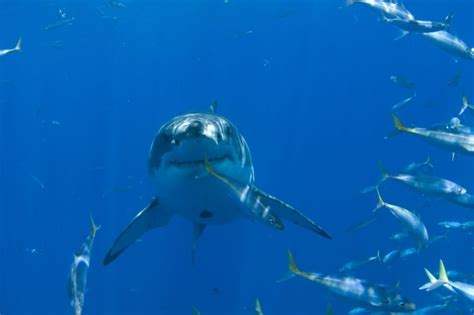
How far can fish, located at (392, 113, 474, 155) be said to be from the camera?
5.77 m

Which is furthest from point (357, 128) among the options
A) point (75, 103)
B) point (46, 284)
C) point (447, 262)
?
point (75, 103)

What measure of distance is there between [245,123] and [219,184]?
42.2 metres

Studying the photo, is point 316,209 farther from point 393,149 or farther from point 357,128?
point 357,128

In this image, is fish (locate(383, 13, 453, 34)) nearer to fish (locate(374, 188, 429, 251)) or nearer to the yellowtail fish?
the yellowtail fish

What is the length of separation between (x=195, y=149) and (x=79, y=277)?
1751 mm

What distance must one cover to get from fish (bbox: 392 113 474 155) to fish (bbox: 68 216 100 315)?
150 inches

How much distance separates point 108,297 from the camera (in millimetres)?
26438

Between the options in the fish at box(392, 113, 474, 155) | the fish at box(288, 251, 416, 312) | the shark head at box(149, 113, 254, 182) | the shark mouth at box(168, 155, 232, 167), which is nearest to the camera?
the shark head at box(149, 113, 254, 182)

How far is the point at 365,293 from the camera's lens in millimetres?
4875

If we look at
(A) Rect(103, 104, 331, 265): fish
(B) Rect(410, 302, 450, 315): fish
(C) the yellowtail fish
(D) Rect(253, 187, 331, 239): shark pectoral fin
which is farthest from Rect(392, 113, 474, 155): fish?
(B) Rect(410, 302, 450, 315): fish

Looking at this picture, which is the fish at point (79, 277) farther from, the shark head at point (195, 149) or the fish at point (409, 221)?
the fish at point (409, 221)

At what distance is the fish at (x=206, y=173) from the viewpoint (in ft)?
10.6

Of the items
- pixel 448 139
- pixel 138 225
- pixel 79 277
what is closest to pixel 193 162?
pixel 79 277

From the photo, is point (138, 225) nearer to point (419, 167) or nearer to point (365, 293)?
point (365, 293)
